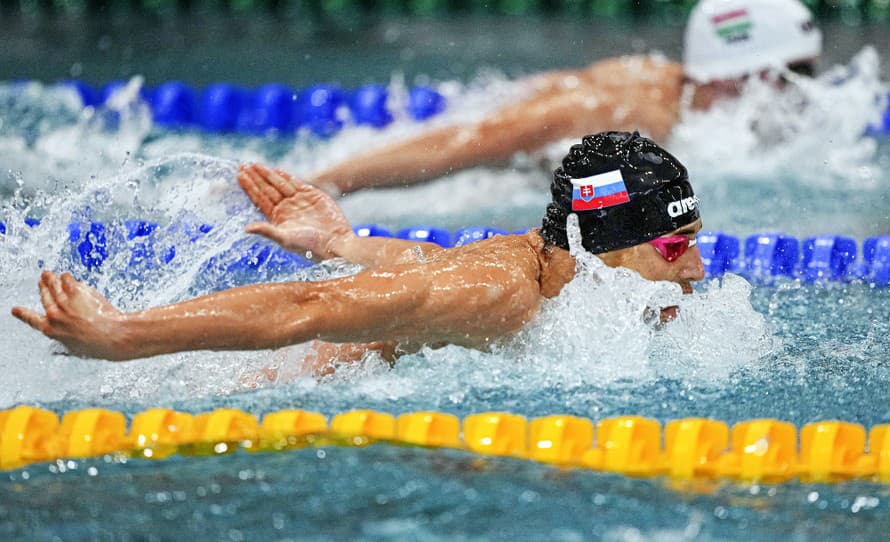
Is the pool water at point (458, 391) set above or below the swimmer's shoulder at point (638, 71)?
above

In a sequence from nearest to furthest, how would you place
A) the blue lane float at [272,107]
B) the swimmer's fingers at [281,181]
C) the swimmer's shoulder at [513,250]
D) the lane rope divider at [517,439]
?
the lane rope divider at [517,439], the swimmer's shoulder at [513,250], the swimmer's fingers at [281,181], the blue lane float at [272,107]

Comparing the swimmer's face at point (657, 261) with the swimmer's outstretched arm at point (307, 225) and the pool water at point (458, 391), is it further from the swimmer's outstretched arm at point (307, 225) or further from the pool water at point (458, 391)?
the swimmer's outstretched arm at point (307, 225)

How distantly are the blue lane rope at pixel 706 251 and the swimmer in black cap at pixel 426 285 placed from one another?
1.15 feet

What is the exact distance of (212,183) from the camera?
3.49m

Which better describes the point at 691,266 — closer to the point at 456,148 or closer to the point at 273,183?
the point at 273,183

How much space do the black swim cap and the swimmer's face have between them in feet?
0.05

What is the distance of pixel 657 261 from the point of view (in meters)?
2.86

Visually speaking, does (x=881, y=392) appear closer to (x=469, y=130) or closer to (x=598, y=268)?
(x=598, y=268)

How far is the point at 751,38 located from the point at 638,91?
0.50 metres

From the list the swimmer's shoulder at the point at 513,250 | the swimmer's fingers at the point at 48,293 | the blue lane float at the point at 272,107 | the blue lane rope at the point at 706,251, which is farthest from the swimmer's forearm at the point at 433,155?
the swimmer's fingers at the point at 48,293

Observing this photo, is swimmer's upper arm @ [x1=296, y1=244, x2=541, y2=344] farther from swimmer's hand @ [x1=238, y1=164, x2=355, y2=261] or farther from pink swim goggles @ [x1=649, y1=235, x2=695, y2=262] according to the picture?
swimmer's hand @ [x1=238, y1=164, x2=355, y2=261]

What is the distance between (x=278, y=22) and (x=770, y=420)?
5.51 meters

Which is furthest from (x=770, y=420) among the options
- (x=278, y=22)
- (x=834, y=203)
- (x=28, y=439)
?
(x=278, y=22)

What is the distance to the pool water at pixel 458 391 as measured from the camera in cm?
224
